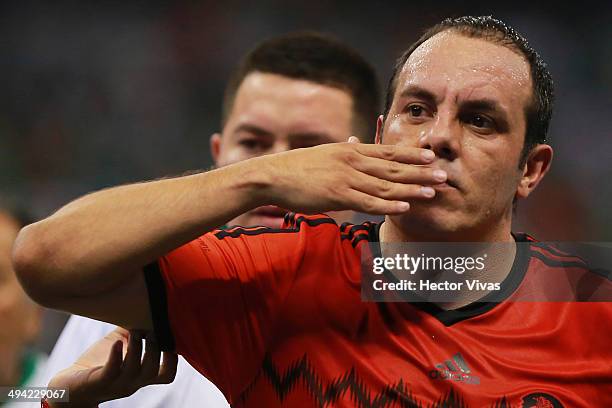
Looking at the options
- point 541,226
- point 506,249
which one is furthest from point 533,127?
point 541,226

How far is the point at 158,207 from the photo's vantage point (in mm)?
1180

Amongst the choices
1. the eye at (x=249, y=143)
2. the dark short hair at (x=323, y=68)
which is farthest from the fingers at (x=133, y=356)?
the dark short hair at (x=323, y=68)

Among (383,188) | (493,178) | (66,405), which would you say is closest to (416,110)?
(493,178)

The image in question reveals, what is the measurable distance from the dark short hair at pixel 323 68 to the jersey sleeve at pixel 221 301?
47.6 inches

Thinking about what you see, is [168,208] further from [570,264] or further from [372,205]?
[570,264]

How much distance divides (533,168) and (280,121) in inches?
37.9

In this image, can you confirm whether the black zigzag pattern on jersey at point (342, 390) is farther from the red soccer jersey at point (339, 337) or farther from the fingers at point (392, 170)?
the fingers at point (392, 170)

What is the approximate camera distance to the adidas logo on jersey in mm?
1338

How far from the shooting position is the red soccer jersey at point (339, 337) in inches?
51.3

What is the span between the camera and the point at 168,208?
3.86 feet

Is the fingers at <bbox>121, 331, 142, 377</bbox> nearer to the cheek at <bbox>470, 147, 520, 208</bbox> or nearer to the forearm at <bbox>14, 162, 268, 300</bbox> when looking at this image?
the forearm at <bbox>14, 162, 268, 300</bbox>

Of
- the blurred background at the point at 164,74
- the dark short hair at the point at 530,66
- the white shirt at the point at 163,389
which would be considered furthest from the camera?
the blurred background at the point at 164,74

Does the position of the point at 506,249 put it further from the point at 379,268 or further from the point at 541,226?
the point at 541,226

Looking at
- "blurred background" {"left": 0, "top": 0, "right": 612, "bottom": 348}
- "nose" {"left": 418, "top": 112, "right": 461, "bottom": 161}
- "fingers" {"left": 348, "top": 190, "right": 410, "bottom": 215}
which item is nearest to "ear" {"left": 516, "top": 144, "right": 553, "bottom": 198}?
"nose" {"left": 418, "top": 112, "right": 461, "bottom": 161}
